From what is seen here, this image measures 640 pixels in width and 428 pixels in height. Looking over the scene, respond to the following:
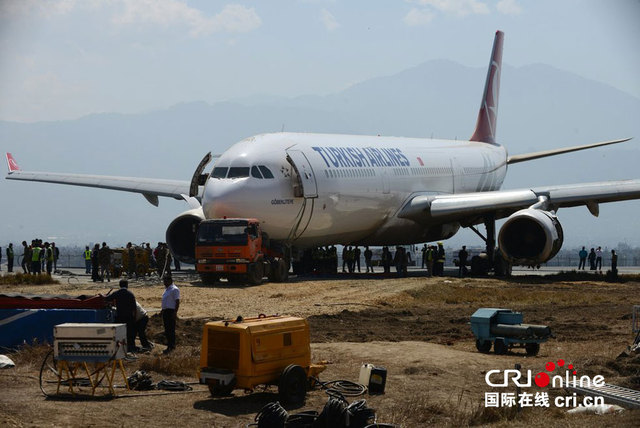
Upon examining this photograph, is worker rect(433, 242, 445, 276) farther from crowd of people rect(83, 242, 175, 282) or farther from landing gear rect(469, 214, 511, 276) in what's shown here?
crowd of people rect(83, 242, 175, 282)

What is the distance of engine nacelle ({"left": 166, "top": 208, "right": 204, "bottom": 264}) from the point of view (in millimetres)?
33594

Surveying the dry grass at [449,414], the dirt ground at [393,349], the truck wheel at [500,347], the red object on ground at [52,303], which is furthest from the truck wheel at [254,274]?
the dry grass at [449,414]

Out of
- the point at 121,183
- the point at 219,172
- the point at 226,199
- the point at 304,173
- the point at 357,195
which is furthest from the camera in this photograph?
the point at 121,183

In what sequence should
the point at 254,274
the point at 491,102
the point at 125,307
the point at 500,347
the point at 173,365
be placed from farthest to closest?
the point at 491,102 → the point at 254,274 → the point at 500,347 → the point at 125,307 → the point at 173,365

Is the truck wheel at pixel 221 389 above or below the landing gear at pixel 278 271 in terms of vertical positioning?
below

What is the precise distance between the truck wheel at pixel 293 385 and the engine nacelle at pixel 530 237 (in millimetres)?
18923

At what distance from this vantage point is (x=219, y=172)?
3045cm

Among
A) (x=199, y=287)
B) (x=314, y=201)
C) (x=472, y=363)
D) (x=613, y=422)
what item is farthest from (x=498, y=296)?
(x=613, y=422)

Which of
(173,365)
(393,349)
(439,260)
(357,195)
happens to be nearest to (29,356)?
(173,365)

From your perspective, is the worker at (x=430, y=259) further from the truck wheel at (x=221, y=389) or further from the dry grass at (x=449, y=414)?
the truck wheel at (x=221, y=389)

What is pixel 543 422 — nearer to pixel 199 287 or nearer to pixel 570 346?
pixel 570 346

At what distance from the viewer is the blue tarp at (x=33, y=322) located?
17.6 meters

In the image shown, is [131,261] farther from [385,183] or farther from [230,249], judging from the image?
[385,183]
